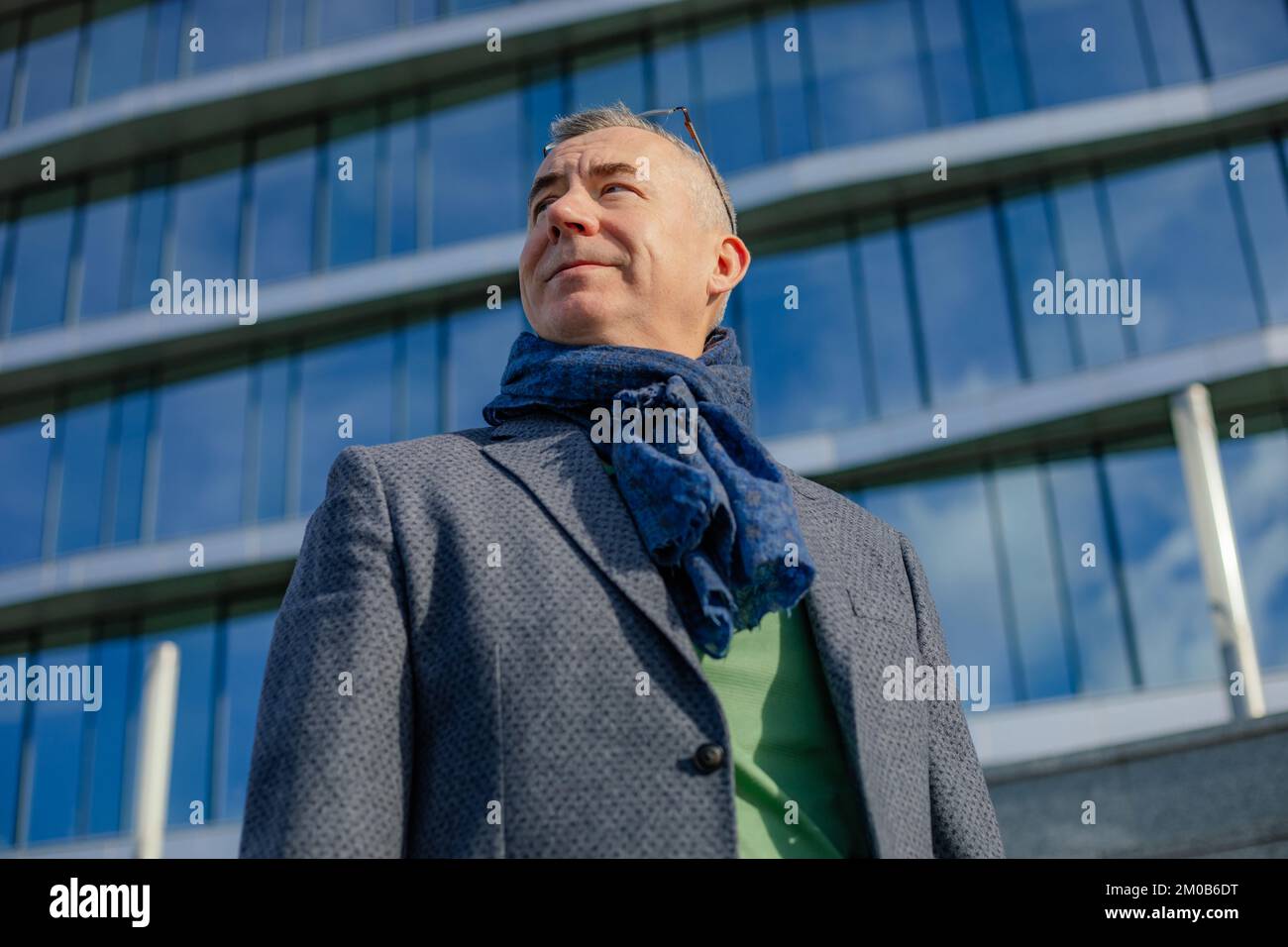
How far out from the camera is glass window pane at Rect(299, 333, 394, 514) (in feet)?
59.9

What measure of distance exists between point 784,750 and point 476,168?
17.4 meters

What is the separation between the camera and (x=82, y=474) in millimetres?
19000

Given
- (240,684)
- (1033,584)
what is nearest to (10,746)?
(240,684)

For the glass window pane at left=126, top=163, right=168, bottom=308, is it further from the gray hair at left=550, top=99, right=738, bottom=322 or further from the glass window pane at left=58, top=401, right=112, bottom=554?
the gray hair at left=550, top=99, right=738, bottom=322

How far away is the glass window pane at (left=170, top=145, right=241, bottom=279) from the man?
18.1 metres

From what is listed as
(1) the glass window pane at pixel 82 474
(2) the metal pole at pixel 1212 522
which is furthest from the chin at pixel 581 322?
(1) the glass window pane at pixel 82 474

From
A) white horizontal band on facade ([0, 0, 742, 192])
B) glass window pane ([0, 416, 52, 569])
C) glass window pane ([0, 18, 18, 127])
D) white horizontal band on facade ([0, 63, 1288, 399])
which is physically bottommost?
glass window pane ([0, 416, 52, 569])

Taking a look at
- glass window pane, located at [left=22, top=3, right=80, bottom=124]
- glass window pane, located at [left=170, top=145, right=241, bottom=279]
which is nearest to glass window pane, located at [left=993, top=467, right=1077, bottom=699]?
glass window pane, located at [left=170, top=145, right=241, bottom=279]

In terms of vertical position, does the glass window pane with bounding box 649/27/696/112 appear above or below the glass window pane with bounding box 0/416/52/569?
above

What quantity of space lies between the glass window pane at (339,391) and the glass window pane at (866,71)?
6768mm

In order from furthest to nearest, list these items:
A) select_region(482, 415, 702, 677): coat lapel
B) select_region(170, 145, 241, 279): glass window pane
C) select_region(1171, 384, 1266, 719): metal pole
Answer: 1. select_region(170, 145, 241, 279): glass window pane
2. select_region(1171, 384, 1266, 719): metal pole
3. select_region(482, 415, 702, 677): coat lapel

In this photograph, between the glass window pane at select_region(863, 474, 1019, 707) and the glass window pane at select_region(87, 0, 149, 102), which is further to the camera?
the glass window pane at select_region(87, 0, 149, 102)

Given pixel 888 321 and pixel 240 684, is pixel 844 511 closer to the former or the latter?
pixel 888 321

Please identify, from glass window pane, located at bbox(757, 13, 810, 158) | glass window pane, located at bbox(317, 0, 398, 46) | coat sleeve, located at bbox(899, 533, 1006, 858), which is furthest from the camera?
glass window pane, located at bbox(317, 0, 398, 46)
